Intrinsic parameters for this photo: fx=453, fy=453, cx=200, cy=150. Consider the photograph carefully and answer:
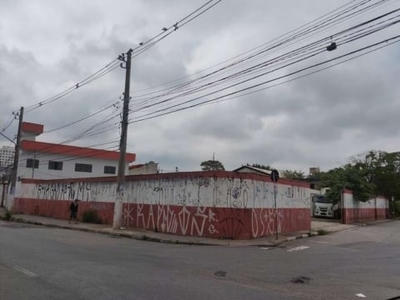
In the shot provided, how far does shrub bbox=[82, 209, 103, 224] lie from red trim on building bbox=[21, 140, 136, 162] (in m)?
27.2

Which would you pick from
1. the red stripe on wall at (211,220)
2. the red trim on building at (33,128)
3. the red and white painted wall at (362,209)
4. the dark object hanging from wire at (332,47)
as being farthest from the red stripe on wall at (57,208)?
the dark object hanging from wire at (332,47)

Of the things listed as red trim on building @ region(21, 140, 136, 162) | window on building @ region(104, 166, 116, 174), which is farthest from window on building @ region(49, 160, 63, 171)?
window on building @ region(104, 166, 116, 174)

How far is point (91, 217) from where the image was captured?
29953 millimetres

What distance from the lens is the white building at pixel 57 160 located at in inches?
2159

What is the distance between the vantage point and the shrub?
2953cm

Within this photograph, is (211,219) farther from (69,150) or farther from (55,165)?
(55,165)

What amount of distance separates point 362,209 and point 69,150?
3659 centimetres

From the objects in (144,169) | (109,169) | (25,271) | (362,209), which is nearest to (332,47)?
(25,271)

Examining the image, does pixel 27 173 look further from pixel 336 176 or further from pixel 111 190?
pixel 336 176

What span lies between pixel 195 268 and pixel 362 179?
28.9 m

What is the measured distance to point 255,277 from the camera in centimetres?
1042

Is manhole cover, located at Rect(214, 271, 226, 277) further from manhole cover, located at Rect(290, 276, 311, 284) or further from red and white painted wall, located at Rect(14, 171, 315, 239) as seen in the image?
red and white painted wall, located at Rect(14, 171, 315, 239)

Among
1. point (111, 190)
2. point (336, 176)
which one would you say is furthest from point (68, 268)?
point (336, 176)

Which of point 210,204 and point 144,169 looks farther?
point 144,169
